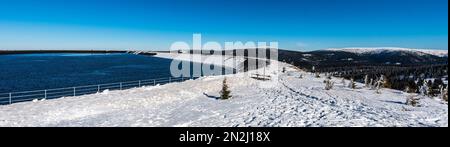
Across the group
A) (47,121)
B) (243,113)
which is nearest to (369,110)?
(243,113)

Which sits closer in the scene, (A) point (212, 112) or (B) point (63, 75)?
(A) point (212, 112)

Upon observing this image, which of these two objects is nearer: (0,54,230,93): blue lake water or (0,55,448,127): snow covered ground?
(0,55,448,127): snow covered ground

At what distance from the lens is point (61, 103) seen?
2075cm

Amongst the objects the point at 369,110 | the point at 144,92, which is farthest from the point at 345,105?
the point at 144,92

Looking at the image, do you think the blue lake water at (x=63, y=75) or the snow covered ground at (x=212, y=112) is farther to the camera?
the blue lake water at (x=63, y=75)
